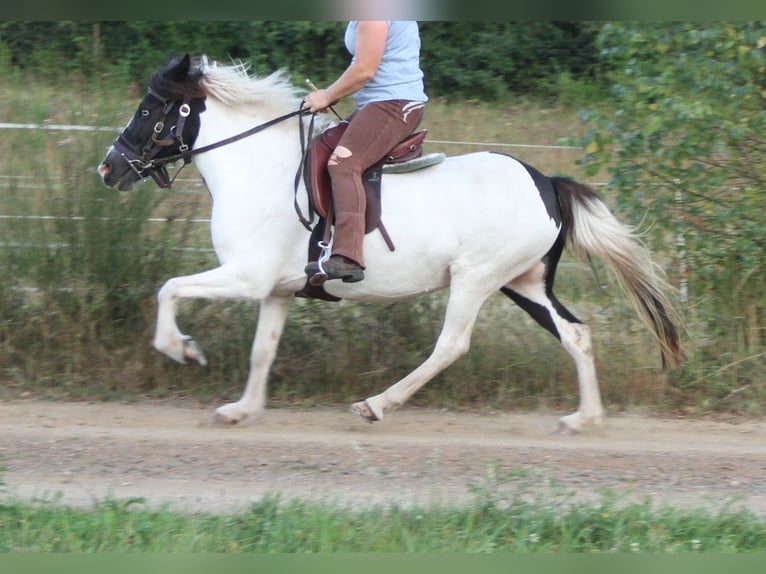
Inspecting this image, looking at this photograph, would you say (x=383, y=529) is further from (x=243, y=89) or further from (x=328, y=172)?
(x=243, y=89)

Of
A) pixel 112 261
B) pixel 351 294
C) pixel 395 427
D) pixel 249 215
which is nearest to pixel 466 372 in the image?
pixel 395 427

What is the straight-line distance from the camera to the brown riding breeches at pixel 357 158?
650cm

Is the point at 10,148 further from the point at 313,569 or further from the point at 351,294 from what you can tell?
the point at 313,569

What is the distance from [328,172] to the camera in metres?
6.63

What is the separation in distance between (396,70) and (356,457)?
237cm

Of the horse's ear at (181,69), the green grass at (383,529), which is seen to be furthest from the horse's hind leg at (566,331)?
the horse's ear at (181,69)

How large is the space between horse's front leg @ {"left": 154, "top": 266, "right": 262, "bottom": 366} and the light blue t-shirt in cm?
138

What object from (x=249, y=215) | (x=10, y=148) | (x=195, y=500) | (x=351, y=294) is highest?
(x=10, y=148)

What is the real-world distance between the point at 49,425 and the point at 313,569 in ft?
12.3

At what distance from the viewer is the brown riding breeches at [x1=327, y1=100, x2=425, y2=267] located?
6500mm

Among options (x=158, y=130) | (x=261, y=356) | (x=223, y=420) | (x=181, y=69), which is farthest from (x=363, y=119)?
(x=223, y=420)

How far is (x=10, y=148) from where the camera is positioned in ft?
28.1

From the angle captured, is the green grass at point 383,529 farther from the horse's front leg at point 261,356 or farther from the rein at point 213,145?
the rein at point 213,145

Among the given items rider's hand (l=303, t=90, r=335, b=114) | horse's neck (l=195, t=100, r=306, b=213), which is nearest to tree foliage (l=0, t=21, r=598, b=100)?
horse's neck (l=195, t=100, r=306, b=213)
